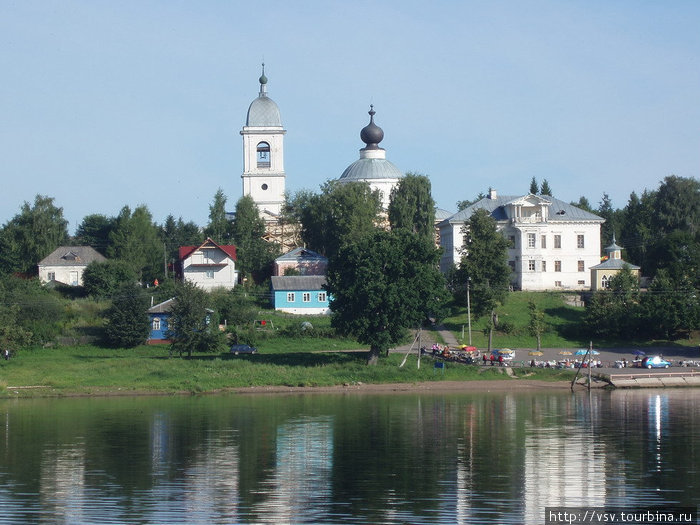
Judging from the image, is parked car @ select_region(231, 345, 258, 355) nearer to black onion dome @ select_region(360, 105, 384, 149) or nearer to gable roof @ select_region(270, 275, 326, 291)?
gable roof @ select_region(270, 275, 326, 291)

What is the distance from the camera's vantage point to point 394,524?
22672 millimetres

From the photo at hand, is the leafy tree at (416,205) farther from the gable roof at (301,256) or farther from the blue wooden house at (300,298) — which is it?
the blue wooden house at (300,298)

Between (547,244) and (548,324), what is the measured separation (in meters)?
11.7

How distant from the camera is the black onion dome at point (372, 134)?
94.4 m

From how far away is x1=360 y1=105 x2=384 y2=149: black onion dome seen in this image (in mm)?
94375

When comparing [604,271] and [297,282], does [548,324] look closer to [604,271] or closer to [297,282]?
[604,271]

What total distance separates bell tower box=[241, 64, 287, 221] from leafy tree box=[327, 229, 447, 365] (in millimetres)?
38757

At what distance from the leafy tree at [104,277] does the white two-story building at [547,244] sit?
24206mm

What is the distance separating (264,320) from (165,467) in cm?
3742

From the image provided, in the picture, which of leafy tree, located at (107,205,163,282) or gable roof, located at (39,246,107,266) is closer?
gable roof, located at (39,246,107,266)

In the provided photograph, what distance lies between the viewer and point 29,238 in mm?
84375

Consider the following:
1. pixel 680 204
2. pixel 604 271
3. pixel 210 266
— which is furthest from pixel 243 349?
pixel 680 204

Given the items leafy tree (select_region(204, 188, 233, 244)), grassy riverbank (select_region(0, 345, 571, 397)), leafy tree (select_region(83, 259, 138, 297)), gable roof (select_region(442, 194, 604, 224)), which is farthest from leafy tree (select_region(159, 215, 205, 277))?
grassy riverbank (select_region(0, 345, 571, 397))

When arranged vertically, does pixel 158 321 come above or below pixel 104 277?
below
